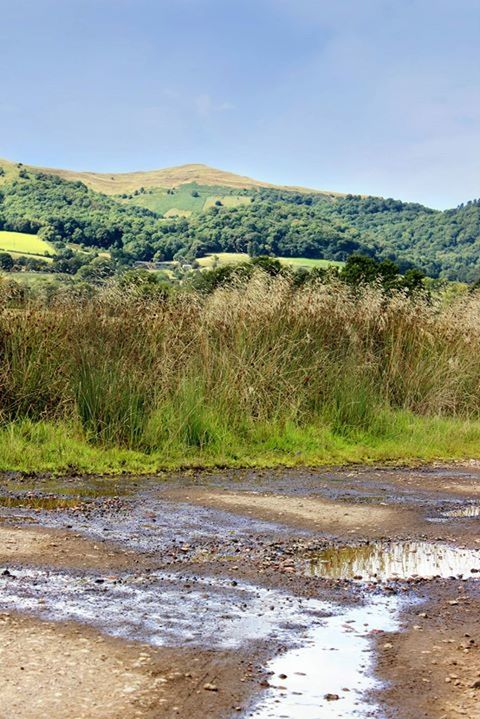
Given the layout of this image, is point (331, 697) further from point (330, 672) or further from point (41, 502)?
point (41, 502)

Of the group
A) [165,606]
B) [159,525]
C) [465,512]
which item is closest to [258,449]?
[465,512]

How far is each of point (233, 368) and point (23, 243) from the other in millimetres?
82110

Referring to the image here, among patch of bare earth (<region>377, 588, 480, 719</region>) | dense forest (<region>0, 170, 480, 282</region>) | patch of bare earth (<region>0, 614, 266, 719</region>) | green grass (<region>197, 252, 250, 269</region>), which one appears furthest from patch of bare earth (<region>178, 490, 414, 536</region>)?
dense forest (<region>0, 170, 480, 282</region>)

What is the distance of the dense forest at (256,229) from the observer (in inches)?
3578

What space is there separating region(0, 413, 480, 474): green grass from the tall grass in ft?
0.18

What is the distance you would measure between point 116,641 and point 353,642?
1300 millimetres

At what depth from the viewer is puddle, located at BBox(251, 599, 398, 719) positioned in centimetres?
438

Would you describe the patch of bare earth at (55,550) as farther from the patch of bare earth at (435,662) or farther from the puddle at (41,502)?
the patch of bare earth at (435,662)

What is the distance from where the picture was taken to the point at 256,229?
327 feet

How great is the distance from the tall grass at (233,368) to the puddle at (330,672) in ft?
21.5

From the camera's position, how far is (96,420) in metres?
12.3

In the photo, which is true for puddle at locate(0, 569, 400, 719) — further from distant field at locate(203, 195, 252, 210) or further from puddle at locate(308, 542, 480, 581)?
distant field at locate(203, 195, 252, 210)

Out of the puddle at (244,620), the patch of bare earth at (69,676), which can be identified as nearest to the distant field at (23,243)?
the puddle at (244,620)

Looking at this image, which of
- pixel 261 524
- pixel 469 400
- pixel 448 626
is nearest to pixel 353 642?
pixel 448 626
